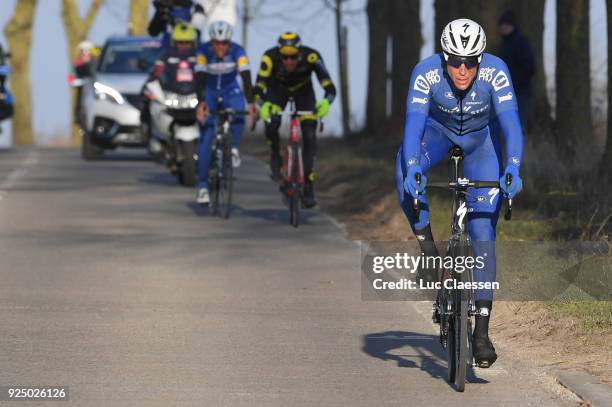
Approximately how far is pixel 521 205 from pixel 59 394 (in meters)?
9.26

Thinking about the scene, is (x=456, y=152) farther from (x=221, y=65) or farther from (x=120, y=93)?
(x=120, y=93)

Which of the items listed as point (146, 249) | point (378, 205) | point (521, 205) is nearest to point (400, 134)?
point (378, 205)

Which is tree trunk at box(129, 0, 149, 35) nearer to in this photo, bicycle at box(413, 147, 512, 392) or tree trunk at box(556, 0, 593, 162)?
tree trunk at box(556, 0, 593, 162)

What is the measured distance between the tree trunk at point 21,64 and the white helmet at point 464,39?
1800 inches

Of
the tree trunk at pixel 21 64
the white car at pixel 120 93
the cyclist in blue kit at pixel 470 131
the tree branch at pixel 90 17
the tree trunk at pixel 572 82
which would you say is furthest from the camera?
the tree branch at pixel 90 17

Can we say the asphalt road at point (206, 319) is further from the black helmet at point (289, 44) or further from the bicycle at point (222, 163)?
the black helmet at point (289, 44)

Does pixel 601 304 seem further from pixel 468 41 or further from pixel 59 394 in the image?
pixel 59 394

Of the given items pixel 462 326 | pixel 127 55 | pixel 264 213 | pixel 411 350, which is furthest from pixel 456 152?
pixel 127 55

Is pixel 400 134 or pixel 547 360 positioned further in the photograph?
pixel 400 134

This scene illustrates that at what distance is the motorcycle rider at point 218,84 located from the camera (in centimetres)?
1777

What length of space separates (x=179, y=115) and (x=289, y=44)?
15.4 feet

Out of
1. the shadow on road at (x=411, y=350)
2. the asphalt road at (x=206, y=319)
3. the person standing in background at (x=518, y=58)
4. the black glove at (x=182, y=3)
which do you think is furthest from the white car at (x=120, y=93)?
the shadow on road at (x=411, y=350)

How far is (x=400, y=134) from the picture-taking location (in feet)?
96.3

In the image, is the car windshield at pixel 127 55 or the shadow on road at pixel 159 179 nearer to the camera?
the shadow on road at pixel 159 179
